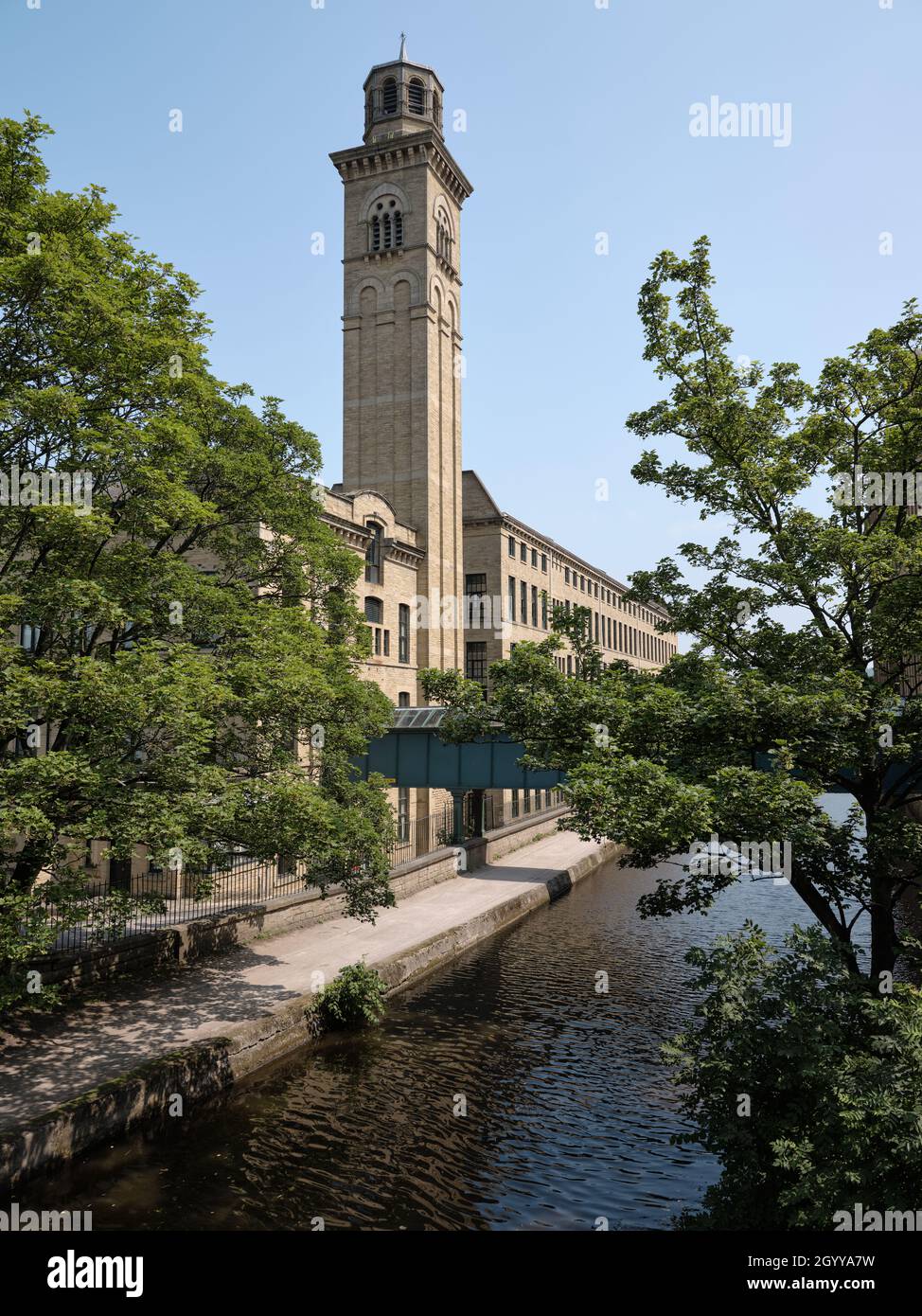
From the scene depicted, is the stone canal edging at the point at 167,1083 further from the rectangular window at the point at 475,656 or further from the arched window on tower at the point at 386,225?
the arched window on tower at the point at 386,225

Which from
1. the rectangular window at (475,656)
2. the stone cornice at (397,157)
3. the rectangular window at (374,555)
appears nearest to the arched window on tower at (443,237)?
the stone cornice at (397,157)

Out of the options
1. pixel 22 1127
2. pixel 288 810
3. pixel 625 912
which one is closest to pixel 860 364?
pixel 288 810

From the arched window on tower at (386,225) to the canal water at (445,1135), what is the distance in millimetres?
42254

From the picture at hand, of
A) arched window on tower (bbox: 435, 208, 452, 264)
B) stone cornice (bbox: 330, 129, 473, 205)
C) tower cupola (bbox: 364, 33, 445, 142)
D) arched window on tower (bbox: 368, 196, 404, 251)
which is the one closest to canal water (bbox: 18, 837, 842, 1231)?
arched window on tower (bbox: 368, 196, 404, 251)

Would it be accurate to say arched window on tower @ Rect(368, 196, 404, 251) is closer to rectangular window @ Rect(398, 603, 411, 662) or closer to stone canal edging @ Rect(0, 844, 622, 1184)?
rectangular window @ Rect(398, 603, 411, 662)

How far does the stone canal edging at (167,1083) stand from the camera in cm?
1149

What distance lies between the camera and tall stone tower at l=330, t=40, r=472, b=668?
154 ft

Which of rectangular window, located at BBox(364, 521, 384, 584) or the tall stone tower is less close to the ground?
the tall stone tower

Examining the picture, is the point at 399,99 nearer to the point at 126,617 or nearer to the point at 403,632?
the point at 403,632

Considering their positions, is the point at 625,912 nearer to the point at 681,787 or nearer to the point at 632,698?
the point at 632,698

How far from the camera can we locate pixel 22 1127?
11.5 meters

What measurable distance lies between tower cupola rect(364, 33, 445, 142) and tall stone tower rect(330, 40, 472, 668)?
0.07m

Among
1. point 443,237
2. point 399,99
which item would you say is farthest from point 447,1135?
point 399,99
